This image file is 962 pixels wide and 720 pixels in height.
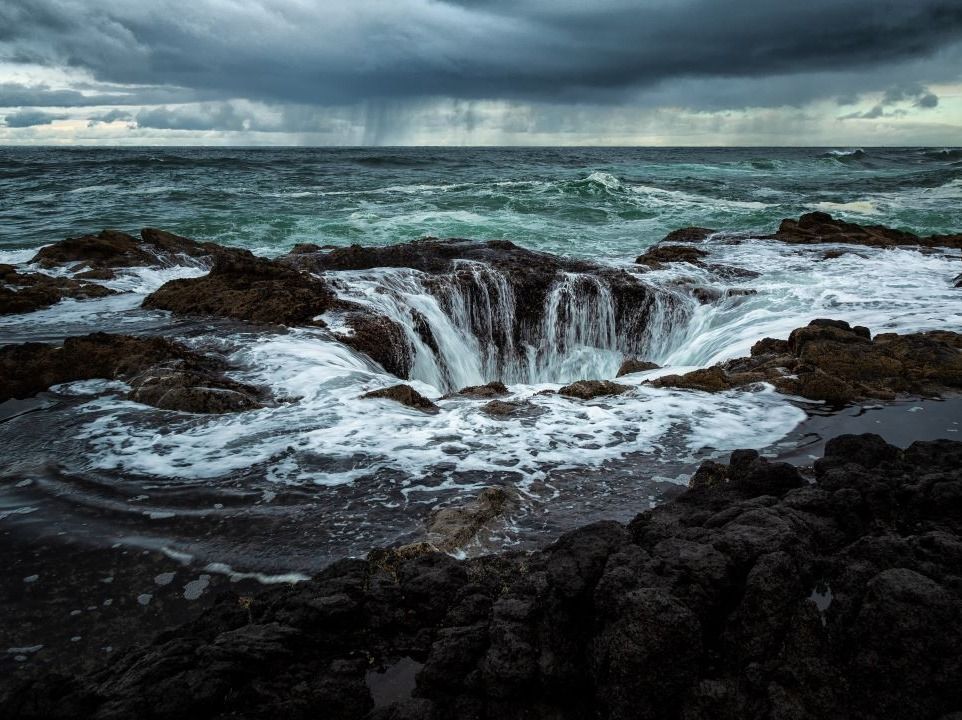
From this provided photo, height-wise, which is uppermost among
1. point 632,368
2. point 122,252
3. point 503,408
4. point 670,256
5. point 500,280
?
point 670,256

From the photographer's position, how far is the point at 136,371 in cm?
581

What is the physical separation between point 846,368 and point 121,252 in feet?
38.5

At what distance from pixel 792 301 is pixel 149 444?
850 cm

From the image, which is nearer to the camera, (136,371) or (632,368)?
(136,371)

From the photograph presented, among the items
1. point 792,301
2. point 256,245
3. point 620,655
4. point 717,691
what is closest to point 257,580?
point 620,655

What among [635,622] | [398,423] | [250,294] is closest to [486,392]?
[398,423]

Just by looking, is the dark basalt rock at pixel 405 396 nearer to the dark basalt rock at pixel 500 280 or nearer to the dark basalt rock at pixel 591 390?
the dark basalt rock at pixel 591 390

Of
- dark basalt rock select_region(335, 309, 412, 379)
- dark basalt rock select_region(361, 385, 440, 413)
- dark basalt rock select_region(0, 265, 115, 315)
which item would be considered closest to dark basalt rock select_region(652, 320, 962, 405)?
dark basalt rock select_region(361, 385, 440, 413)

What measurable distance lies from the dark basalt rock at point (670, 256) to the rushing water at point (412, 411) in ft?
1.79

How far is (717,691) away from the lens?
1.96 m

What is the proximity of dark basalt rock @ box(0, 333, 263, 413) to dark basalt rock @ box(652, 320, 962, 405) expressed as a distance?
3942 mm

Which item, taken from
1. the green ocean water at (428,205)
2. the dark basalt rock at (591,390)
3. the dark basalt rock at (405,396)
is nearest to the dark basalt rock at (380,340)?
the dark basalt rock at (405,396)

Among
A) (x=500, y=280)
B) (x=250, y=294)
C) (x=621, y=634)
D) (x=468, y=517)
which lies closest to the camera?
(x=621, y=634)

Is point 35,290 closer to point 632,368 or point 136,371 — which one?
point 136,371
